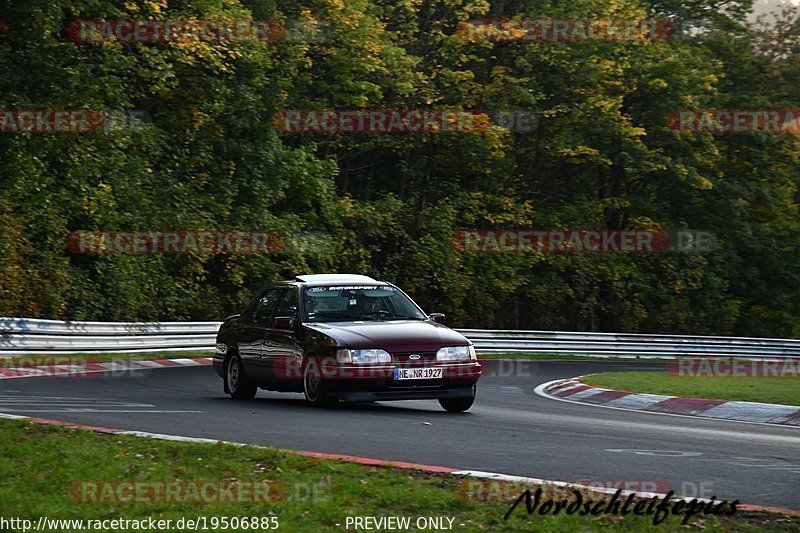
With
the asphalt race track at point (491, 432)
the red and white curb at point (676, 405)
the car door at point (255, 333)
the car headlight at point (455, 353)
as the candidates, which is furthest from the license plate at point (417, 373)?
the red and white curb at point (676, 405)

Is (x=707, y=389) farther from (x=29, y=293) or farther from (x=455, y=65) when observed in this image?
(x=455, y=65)

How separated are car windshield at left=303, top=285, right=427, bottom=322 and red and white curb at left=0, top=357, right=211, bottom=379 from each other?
6.39 m

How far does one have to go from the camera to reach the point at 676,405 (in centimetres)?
1739

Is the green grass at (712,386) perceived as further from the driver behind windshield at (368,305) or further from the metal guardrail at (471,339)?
A: the metal guardrail at (471,339)

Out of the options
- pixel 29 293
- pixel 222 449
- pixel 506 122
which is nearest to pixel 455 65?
pixel 506 122

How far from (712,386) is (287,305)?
9.18 m

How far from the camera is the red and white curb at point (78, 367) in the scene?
1942 cm

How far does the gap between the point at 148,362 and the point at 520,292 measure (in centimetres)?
1949

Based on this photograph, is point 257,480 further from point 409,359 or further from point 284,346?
point 284,346

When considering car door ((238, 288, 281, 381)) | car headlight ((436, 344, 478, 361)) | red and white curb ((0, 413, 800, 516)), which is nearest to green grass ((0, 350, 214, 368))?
car door ((238, 288, 281, 381))

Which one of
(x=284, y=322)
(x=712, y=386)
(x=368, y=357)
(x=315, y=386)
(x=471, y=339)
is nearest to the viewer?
(x=368, y=357)

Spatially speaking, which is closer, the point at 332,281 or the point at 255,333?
the point at 332,281

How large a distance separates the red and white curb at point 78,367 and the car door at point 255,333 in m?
4.87

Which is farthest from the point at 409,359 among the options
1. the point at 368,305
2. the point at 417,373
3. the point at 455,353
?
the point at 368,305
